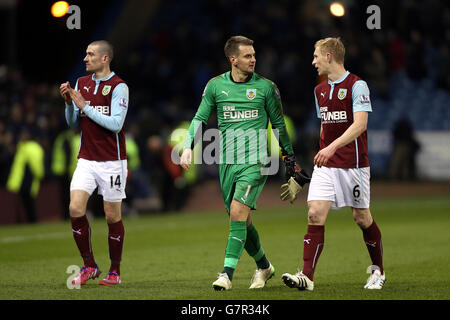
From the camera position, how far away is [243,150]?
8.27 m

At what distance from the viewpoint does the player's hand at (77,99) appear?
27.2 ft

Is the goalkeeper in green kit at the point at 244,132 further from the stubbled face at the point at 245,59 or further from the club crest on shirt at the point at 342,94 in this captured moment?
the club crest on shirt at the point at 342,94

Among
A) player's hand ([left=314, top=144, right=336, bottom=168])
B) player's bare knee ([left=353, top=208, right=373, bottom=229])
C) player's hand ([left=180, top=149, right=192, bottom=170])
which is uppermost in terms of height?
player's hand ([left=314, top=144, right=336, bottom=168])

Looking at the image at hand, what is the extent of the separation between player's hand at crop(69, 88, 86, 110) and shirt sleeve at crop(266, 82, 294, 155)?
69.2 inches

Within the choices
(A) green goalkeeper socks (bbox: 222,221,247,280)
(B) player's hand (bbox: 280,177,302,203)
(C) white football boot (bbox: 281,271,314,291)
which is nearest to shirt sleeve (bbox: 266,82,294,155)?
(B) player's hand (bbox: 280,177,302,203)

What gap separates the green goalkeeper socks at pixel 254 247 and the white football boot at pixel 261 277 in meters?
0.05

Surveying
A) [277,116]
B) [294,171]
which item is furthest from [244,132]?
[294,171]

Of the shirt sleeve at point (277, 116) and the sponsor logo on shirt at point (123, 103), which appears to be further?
the sponsor logo on shirt at point (123, 103)

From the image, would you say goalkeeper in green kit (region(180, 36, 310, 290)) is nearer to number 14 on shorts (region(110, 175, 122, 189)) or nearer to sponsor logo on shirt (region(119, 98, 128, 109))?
sponsor logo on shirt (region(119, 98, 128, 109))

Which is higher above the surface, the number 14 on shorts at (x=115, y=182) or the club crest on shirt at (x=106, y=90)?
the club crest on shirt at (x=106, y=90)

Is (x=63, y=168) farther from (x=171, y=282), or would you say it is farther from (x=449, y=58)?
(x=449, y=58)

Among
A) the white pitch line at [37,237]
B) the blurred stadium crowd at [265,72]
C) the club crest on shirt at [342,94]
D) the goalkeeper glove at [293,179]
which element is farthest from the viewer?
the blurred stadium crowd at [265,72]

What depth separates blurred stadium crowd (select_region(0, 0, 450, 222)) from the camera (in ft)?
71.4

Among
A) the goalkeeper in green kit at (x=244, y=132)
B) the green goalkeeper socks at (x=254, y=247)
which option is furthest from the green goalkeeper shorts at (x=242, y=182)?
the green goalkeeper socks at (x=254, y=247)
